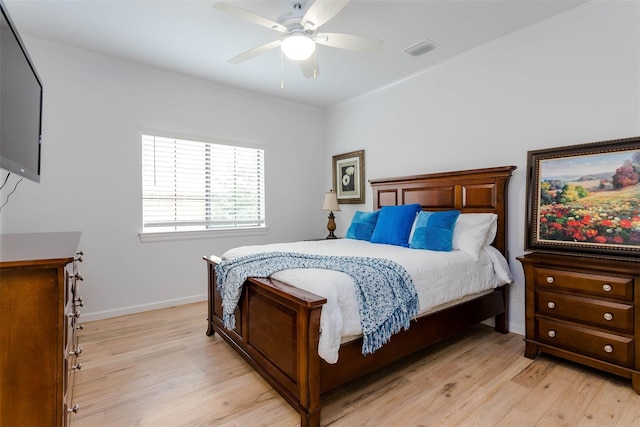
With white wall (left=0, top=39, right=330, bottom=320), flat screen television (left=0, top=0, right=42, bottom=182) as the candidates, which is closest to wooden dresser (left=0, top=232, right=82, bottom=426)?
flat screen television (left=0, top=0, right=42, bottom=182)

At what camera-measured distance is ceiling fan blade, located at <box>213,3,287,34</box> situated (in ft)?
6.28

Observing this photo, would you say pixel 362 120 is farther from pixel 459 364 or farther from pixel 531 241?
pixel 459 364

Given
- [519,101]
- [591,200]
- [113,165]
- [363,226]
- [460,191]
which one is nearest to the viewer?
[591,200]

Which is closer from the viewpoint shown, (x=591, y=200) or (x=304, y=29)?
(x=304, y=29)

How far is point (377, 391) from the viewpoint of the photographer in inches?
79.0

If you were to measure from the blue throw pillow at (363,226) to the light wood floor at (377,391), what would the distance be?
137 centimetres

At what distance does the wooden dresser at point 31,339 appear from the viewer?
Result: 1007mm

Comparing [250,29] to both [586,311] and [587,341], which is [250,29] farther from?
[587,341]

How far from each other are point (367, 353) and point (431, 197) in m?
2.11

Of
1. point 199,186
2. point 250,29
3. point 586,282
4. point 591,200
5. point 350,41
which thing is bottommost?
point 586,282

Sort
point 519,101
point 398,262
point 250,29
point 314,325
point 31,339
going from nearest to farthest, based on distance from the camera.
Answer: point 31,339 < point 314,325 < point 398,262 < point 250,29 < point 519,101

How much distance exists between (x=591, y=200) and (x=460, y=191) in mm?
1031

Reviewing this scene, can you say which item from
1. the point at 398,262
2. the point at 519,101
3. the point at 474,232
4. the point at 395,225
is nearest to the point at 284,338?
the point at 398,262

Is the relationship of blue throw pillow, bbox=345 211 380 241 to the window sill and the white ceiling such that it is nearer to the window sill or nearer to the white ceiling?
the window sill
